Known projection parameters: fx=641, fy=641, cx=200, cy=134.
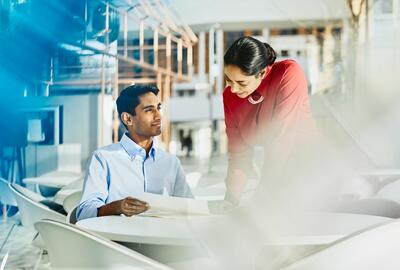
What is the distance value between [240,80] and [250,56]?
0.05 meters

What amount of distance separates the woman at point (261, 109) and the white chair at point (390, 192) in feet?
0.82

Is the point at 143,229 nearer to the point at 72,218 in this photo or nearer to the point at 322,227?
the point at 72,218

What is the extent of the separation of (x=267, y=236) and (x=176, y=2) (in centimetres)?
54

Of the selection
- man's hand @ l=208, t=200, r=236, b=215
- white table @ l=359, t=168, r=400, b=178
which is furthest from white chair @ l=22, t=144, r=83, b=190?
white table @ l=359, t=168, r=400, b=178

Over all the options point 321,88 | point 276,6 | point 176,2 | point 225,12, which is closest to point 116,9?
point 176,2

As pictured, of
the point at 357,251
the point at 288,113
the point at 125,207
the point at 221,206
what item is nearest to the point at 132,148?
the point at 125,207

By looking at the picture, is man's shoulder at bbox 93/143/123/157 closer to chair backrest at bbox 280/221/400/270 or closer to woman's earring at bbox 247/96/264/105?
woman's earring at bbox 247/96/264/105

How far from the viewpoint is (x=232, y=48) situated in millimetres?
1323

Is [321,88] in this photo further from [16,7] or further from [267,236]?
[16,7]

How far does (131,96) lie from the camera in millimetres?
1354

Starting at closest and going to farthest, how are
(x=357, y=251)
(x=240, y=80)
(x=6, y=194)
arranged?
(x=357, y=251), (x=240, y=80), (x=6, y=194)

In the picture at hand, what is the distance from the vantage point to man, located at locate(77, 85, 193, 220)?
53.4 inches

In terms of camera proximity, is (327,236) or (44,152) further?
(44,152)

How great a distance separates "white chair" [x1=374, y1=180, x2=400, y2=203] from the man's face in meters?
0.54
